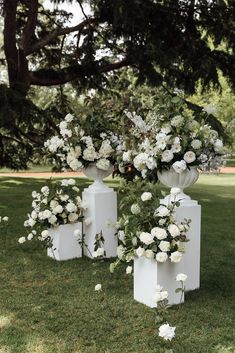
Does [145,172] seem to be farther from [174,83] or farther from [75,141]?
[174,83]

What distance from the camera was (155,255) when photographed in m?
3.71

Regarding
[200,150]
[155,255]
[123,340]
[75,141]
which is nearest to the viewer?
[123,340]

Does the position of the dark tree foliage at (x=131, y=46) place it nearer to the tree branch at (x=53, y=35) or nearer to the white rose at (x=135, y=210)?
the tree branch at (x=53, y=35)

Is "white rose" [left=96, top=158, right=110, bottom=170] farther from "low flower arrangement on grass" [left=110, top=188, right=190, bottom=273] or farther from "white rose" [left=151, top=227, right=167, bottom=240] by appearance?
"white rose" [left=151, top=227, right=167, bottom=240]

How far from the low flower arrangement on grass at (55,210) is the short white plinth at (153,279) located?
4.59 feet

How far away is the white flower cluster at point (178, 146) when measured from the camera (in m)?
3.90

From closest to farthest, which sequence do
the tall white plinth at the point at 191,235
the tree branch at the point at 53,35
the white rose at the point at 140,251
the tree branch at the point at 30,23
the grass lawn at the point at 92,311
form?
1. the grass lawn at the point at 92,311
2. the white rose at the point at 140,251
3. the tall white plinth at the point at 191,235
4. the tree branch at the point at 30,23
5. the tree branch at the point at 53,35

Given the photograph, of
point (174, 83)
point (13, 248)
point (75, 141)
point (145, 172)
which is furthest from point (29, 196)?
point (145, 172)

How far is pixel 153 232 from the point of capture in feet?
12.2

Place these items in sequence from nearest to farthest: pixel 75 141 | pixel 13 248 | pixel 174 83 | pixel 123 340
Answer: pixel 123 340
pixel 75 141
pixel 13 248
pixel 174 83

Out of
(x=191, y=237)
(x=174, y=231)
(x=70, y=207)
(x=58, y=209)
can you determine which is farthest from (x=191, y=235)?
(x=58, y=209)

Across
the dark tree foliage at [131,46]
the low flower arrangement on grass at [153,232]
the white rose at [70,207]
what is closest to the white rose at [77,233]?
the white rose at [70,207]

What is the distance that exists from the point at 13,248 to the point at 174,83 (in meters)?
5.30

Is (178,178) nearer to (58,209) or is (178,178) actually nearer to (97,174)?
(97,174)
